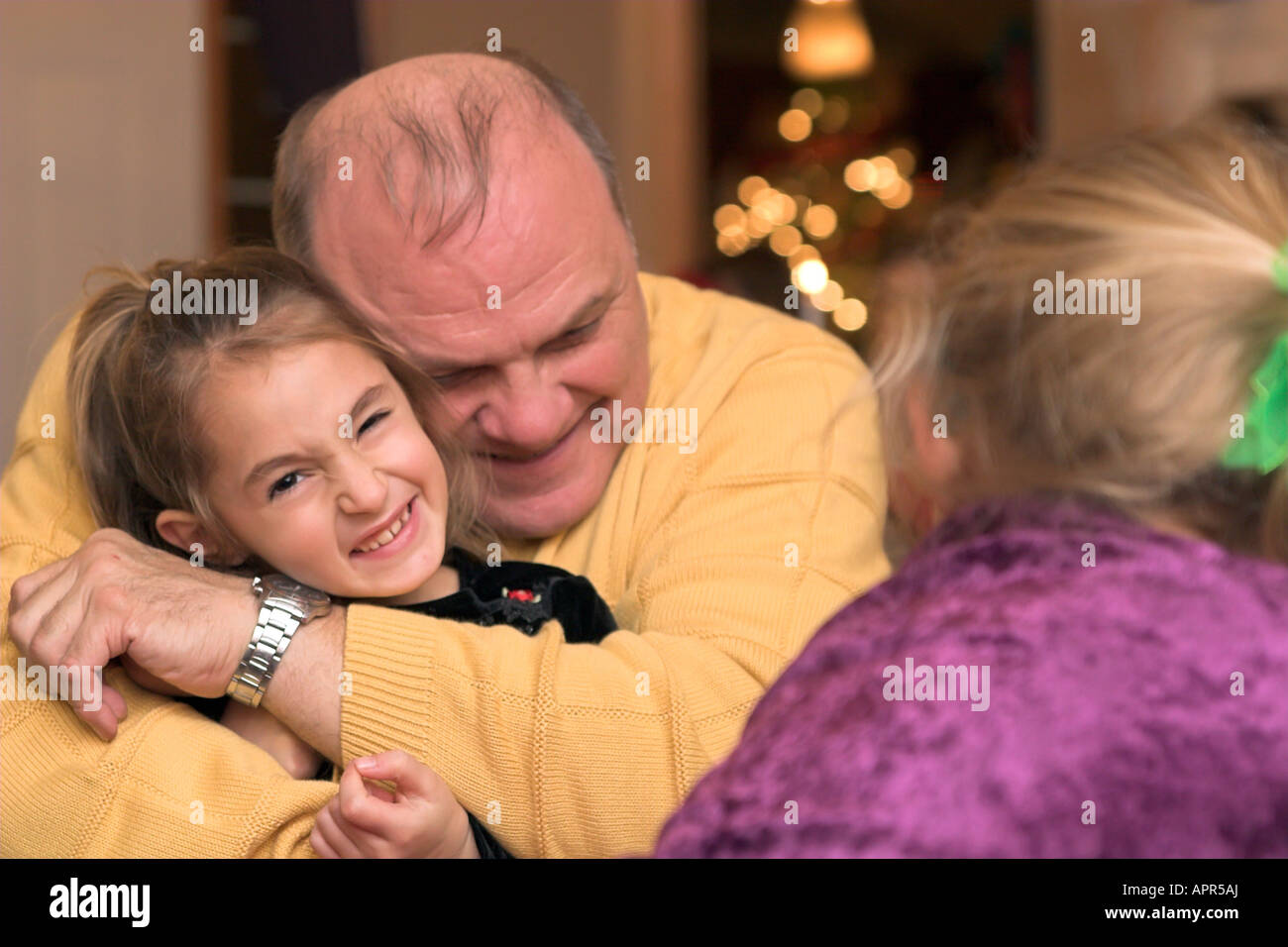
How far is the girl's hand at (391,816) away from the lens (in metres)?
1.15

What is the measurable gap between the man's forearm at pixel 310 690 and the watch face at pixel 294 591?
45mm

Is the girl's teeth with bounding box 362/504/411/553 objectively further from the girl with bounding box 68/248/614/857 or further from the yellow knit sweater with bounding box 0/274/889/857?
the yellow knit sweater with bounding box 0/274/889/857

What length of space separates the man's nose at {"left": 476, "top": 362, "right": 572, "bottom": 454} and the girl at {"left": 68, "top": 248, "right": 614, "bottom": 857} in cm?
5

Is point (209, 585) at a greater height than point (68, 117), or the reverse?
point (68, 117)

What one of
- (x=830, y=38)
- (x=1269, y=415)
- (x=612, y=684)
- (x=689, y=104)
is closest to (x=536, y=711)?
(x=612, y=684)

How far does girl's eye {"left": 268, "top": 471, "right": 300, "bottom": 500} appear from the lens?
4.47 feet

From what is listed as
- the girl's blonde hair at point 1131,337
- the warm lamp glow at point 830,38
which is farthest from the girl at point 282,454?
the warm lamp glow at point 830,38

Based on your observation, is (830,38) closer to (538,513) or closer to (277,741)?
(538,513)

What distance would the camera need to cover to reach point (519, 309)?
1.47 metres

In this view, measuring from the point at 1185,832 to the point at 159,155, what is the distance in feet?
10.8

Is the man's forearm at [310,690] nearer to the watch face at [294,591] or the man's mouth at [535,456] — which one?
the watch face at [294,591]

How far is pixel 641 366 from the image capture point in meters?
1.59
